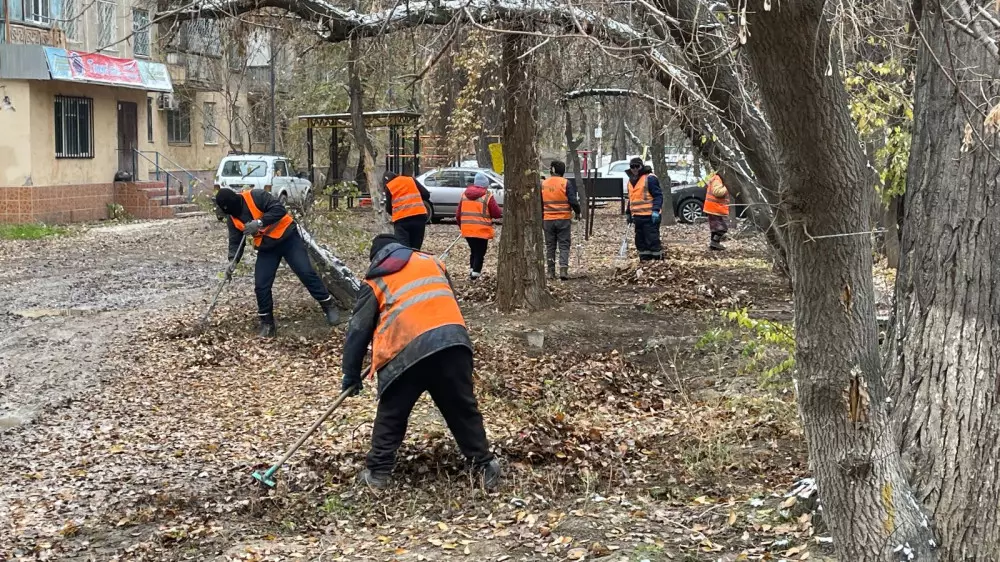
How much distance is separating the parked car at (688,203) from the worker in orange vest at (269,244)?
56.2 feet

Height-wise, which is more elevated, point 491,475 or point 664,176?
point 664,176

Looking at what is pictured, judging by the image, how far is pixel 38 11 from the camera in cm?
2514

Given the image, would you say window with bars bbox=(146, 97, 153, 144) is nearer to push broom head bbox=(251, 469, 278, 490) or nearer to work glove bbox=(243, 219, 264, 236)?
work glove bbox=(243, 219, 264, 236)

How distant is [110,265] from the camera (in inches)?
669

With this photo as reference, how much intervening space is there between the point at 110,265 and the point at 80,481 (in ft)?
38.0

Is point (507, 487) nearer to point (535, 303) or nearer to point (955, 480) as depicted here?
point (955, 480)

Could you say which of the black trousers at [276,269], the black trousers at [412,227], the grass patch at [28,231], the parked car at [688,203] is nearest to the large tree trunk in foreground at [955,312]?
the black trousers at [276,269]

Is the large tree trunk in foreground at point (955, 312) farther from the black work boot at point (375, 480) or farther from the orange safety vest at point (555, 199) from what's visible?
A: the orange safety vest at point (555, 199)

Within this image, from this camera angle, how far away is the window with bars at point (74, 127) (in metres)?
25.6

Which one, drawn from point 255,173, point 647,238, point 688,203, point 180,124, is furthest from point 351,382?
point 180,124

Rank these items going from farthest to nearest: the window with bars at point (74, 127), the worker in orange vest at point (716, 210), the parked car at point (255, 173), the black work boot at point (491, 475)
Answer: the parked car at point (255, 173), the window with bars at point (74, 127), the worker in orange vest at point (716, 210), the black work boot at point (491, 475)

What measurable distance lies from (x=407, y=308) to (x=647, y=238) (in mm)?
10128

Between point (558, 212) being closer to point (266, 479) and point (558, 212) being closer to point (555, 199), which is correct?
point (555, 199)

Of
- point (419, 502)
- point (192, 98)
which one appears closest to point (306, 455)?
point (419, 502)
